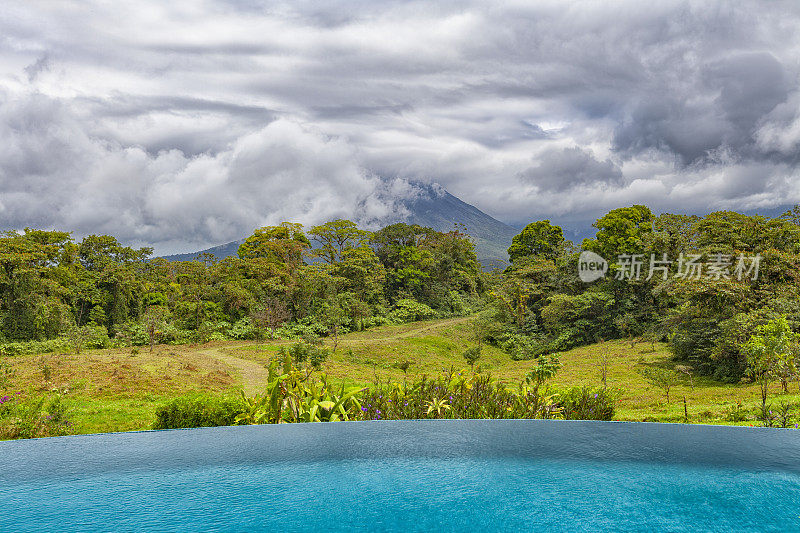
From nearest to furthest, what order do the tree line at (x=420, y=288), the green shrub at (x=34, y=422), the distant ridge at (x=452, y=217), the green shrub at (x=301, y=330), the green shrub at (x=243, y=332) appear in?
the green shrub at (x=34, y=422) → the tree line at (x=420, y=288) → the green shrub at (x=243, y=332) → the green shrub at (x=301, y=330) → the distant ridge at (x=452, y=217)

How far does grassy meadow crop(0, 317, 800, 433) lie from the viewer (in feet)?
29.8

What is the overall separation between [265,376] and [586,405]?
9.30 m

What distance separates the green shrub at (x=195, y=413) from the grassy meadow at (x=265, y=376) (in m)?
1.46

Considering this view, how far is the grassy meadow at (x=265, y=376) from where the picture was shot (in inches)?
358

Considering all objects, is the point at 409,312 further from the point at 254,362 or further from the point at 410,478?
the point at 410,478

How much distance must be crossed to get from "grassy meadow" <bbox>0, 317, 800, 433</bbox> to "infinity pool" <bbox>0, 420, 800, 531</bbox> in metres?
2.28

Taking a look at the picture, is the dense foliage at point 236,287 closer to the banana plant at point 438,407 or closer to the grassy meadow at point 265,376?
the grassy meadow at point 265,376

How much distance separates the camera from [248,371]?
14750 mm

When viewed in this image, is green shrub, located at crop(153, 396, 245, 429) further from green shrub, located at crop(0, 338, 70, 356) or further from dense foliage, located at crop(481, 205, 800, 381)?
green shrub, located at crop(0, 338, 70, 356)

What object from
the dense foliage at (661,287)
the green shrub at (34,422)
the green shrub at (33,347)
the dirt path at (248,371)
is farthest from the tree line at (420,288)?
the green shrub at (34,422)

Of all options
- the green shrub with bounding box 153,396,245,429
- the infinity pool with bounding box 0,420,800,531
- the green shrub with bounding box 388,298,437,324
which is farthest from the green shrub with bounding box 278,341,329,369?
the green shrub with bounding box 388,298,437,324

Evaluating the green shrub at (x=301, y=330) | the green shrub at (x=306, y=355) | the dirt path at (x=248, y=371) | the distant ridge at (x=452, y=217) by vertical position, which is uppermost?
the distant ridge at (x=452, y=217)

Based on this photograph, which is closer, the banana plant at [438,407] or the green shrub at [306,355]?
the banana plant at [438,407]

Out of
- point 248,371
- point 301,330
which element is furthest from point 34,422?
point 301,330
